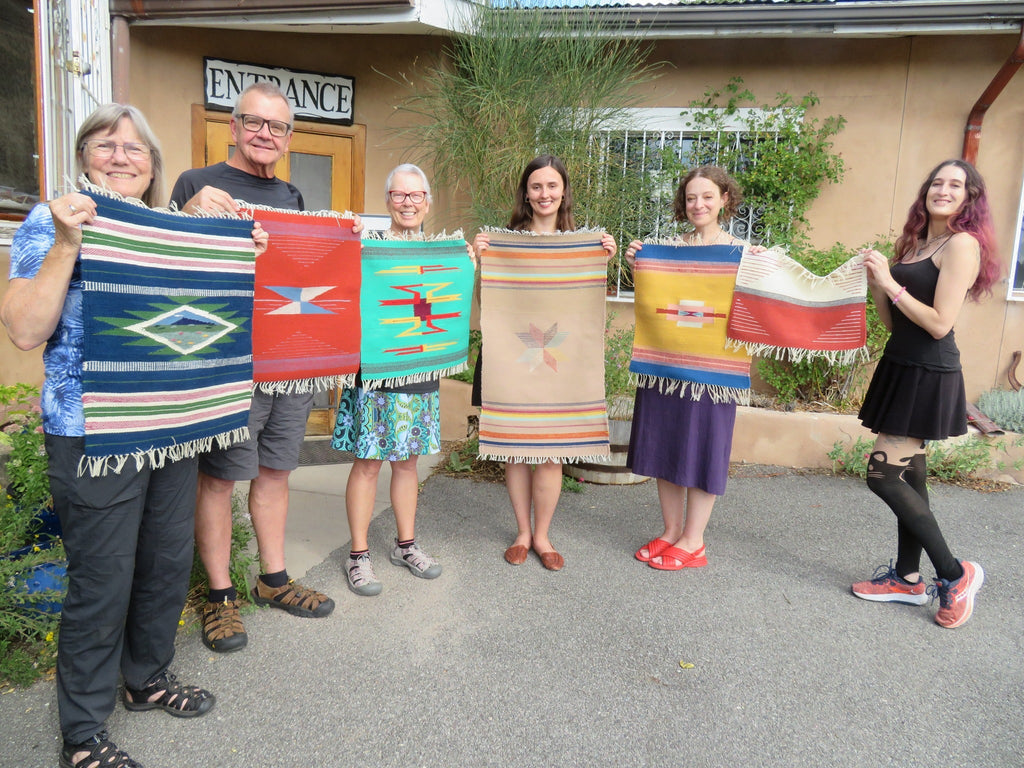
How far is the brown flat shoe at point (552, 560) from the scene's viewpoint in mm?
3143

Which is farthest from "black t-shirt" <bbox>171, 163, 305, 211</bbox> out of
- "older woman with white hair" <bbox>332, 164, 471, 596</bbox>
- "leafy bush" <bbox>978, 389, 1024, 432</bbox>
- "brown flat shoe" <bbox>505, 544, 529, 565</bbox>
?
"leafy bush" <bbox>978, 389, 1024, 432</bbox>

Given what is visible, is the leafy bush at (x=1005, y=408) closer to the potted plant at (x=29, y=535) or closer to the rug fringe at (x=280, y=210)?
the rug fringe at (x=280, y=210)

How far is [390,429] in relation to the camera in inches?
111

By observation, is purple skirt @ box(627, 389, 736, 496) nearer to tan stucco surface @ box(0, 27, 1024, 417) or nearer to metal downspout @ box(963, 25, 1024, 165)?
tan stucco surface @ box(0, 27, 1024, 417)

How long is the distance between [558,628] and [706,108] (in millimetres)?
4649

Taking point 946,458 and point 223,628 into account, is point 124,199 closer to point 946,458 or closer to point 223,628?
point 223,628

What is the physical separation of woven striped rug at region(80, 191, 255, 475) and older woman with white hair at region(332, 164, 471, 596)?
60 centimetres

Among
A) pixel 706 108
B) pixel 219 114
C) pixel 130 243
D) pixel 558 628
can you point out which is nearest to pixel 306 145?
pixel 219 114

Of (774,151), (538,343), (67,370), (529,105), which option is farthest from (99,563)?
(774,151)

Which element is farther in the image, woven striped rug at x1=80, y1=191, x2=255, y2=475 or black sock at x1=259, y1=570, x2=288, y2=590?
black sock at x1=259, y1=570, x2=288, y2=590

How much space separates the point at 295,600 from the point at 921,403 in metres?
2.58

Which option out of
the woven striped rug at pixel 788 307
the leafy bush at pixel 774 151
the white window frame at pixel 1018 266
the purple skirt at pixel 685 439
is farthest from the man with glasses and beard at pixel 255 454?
the white window frame at pixel 1018 266

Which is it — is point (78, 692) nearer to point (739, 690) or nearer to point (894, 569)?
point (739, 690)

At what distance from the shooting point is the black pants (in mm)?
1761
